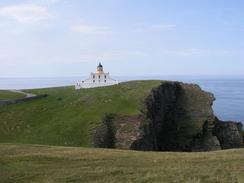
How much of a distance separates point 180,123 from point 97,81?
2838cm

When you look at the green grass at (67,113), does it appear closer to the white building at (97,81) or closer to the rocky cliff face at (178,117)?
the rocky cliff face at (178,117)

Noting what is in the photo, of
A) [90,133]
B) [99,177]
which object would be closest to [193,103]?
[90,133]

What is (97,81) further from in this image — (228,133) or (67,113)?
(67,113)

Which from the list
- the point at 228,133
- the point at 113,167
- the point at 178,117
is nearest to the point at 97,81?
the point at 178,117

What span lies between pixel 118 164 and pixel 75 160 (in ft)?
10.4

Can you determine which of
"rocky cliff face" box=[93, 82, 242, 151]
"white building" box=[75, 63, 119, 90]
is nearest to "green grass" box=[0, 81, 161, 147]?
"rocky cliff face" box=[93, 82, 242, 151]

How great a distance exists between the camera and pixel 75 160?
29.6 m

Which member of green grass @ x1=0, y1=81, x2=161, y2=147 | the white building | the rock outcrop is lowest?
the rock outcrop

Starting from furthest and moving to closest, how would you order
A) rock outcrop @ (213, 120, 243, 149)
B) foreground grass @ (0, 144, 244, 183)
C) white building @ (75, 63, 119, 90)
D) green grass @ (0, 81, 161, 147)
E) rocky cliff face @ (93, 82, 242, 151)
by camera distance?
white building @ (75, 63, 119, 90) → rock outcrop @ (213, 120, 243, 149) → rocky cliff face @ (93, 82, 242, 151) → green grass @ (0, 81, 161, 147) → foreground grass @ (0, 144, 244, 183)

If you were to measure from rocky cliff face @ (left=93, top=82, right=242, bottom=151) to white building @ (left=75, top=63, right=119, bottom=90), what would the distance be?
1983cm

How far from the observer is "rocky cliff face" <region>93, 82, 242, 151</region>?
234 ft

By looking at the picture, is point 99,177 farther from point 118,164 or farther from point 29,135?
point 29,135

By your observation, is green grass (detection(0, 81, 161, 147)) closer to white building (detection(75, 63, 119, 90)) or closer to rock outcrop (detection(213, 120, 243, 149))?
rock outcrop (detection(213, 120, 243, 149))

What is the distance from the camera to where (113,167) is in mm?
26906
